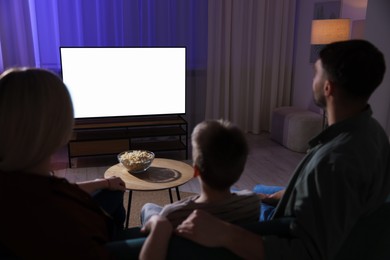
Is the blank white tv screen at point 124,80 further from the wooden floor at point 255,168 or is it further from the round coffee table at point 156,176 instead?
the round coffee table at point 156,176

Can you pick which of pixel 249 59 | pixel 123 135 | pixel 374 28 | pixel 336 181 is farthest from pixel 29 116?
pixel 249 59

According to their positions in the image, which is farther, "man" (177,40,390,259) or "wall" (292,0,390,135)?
"wall" (292,0,390,135)

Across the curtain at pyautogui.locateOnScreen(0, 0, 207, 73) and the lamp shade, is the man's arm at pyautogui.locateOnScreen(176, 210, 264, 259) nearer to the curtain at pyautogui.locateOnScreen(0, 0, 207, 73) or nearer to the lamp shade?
the lamp shade

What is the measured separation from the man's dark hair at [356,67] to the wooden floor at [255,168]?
2.20 meters

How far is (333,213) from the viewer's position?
118cm

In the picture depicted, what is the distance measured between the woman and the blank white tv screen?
9.38ft

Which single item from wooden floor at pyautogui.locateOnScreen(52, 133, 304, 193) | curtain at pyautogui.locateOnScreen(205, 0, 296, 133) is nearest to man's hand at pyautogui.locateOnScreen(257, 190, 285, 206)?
wooden floor at pyautogui.locateOnScreen(52, 133, 304, 193)

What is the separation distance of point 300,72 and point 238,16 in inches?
45.7

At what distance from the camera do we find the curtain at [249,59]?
15.7 ft

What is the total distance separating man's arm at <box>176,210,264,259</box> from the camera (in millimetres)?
1097

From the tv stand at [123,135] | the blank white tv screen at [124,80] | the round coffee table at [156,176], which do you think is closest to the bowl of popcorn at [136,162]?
the round coffee table at [156,176]

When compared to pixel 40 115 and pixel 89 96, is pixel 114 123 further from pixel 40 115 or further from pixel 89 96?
pixel 40 115

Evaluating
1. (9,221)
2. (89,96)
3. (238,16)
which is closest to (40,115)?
(9,221)

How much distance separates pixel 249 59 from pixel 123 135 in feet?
6.73
